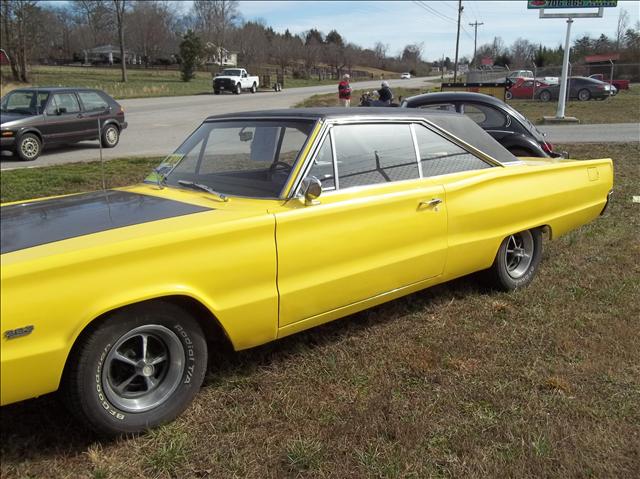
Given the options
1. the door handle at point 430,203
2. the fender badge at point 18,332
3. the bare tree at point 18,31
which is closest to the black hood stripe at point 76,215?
the fender badge at point 18,332

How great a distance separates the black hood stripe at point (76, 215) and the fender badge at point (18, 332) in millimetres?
367

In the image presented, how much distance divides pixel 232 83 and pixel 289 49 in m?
56.8

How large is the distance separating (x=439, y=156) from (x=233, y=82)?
37486 millimetres

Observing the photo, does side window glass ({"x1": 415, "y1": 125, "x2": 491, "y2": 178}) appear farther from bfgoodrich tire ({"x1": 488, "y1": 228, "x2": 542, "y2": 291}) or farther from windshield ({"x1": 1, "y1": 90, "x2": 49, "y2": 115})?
windshield ({"x1": 1, "y1": 90, "x2": 49, "y2": 115})

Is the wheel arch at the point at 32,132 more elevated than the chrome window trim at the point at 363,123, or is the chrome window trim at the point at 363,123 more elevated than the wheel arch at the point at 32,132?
the chrome window trim at the point at 363,123

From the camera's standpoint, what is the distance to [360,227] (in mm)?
3336

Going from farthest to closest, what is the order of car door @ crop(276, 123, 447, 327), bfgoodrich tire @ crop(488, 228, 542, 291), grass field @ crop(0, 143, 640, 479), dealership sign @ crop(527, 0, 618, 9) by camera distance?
dealership sign @ crop(527, 0, 618, 9) < bfgoodrich tire @ crop(488, 228, 542, 291) < car door @ crop(276, 123, 447, 327) < grass field @ crop(0, 143, 640, 479)

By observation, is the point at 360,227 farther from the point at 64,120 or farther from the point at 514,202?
the point at 64,120

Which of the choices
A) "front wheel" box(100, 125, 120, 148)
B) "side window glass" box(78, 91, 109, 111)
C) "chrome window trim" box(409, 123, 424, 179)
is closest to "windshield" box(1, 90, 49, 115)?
→ "side window glass" box(78, 91, 109, 111)

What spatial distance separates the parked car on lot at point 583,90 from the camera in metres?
27.5

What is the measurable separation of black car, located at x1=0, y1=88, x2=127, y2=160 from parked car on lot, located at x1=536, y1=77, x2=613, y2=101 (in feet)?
73.5

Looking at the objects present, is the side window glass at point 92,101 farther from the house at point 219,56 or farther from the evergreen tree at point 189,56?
the house at point 219,56

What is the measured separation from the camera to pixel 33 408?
2.90 metres

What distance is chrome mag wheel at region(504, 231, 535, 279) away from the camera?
462cm
